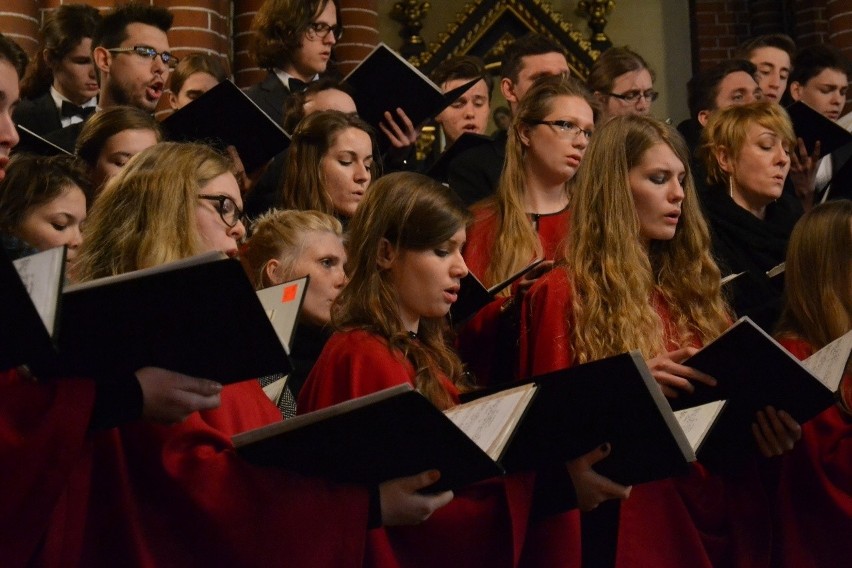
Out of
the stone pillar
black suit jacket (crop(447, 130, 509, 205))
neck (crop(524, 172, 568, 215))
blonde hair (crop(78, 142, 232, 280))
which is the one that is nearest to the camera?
blonde hair (crop(78, 142, 232, 280))

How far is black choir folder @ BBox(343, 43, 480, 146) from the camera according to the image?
4441mm

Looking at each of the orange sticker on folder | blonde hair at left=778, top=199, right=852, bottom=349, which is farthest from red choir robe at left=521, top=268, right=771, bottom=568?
the orange sticker on folder

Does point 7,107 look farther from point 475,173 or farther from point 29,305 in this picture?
point 475,173

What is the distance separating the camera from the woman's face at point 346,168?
426 centimetres

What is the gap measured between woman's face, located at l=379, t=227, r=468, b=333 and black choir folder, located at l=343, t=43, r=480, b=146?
4.53 feet

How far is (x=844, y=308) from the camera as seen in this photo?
145 inches

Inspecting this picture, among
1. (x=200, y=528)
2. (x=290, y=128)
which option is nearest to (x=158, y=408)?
(x=200, y=528)

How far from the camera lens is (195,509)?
2.31m

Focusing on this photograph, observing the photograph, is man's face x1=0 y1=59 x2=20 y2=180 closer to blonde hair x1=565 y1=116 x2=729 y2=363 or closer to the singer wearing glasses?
blonde hair x1=565 y1=116 x2=729 y2=363

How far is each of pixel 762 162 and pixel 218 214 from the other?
2349 millimetres

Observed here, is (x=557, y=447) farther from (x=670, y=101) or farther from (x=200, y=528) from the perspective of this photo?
(x=670, y=101)

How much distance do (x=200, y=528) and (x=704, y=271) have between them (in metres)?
1.81

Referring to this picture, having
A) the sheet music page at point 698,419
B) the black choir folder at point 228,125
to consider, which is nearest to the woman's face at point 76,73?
the black choir folder at point 228,125

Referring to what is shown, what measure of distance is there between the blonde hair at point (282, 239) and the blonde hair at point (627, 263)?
753mm
